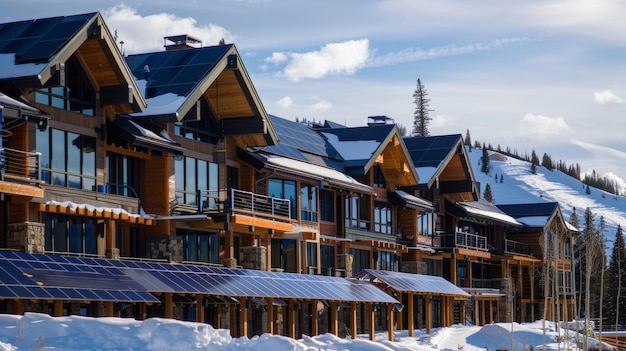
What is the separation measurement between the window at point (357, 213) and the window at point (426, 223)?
6884mm

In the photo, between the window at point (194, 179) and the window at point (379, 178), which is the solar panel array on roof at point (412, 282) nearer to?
the window at point (379, 178)

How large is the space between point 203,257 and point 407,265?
20938 millimetres

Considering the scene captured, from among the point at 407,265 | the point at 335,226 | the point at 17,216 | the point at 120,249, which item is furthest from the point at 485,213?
the point at 17,216

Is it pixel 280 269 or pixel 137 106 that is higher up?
pixel 137 106

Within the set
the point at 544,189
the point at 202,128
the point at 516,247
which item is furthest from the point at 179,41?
the point at 544,189

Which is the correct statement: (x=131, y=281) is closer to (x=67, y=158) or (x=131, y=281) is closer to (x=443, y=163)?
(x=67, y=158)

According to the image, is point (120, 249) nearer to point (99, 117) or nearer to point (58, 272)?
point (99, 117)

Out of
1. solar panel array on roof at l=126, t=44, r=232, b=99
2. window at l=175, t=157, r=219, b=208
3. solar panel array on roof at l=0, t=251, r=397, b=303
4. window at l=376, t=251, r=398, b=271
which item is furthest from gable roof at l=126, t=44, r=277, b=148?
window at l=376, t=251, r=398, b=271

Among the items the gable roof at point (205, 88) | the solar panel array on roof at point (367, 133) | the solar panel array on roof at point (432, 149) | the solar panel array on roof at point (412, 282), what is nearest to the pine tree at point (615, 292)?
the solar panel array on roof at point (432, 149)

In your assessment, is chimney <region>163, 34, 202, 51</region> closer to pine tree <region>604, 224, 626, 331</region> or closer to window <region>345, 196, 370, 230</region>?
window <region>345, 196, 370, 230</region>

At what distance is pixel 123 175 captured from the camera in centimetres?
3912

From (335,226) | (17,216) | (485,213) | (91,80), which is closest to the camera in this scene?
(17,216)

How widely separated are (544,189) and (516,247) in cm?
9859

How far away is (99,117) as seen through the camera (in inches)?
1474
